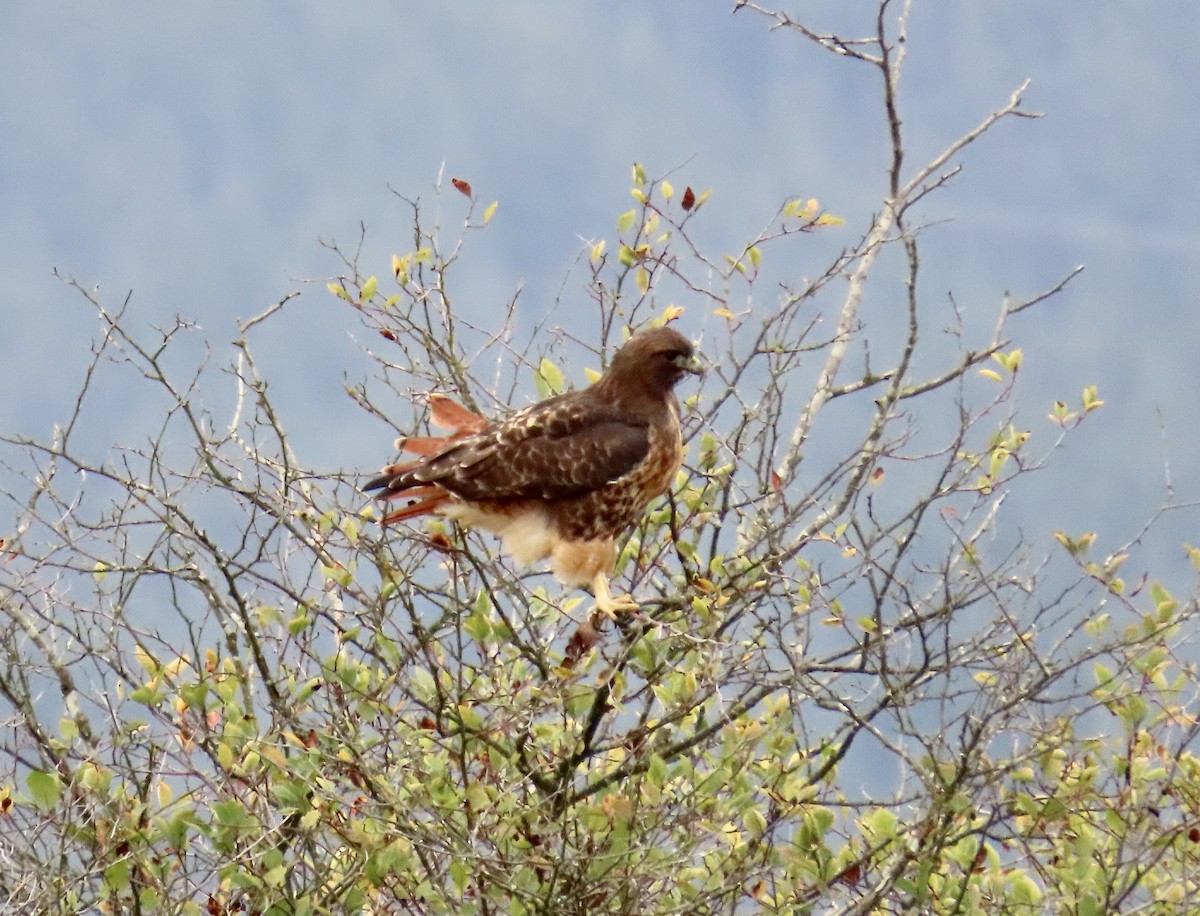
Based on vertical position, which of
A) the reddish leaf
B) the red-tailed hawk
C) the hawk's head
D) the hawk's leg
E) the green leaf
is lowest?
the reddish leaf

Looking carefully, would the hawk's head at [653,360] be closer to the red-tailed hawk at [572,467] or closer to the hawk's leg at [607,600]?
the red-tailed hawk at [572,467]

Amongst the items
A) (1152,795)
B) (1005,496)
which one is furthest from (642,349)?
(1152,795)

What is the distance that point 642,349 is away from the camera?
5.73 metres

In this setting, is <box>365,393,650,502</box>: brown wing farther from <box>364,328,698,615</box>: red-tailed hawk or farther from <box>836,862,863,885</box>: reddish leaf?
<box>836,862,863,885</box>: reddish leaf

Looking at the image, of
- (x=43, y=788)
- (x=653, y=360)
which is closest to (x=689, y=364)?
(x=653, y=360)

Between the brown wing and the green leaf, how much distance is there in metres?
1.47

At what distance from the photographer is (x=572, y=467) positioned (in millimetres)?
5590

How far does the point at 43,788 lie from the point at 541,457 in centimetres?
201

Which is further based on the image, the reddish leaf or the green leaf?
the reddish leaf

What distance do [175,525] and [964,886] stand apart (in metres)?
2.89

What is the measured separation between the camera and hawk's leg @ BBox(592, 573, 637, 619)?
17.7ft

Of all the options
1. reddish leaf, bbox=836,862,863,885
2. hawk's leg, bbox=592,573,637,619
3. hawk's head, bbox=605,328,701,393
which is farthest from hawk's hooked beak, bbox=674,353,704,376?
reddish leaf, bbox=836,862,863,885

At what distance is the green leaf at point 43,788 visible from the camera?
4512 millimetres

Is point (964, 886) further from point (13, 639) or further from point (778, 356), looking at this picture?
point (13, 639)
